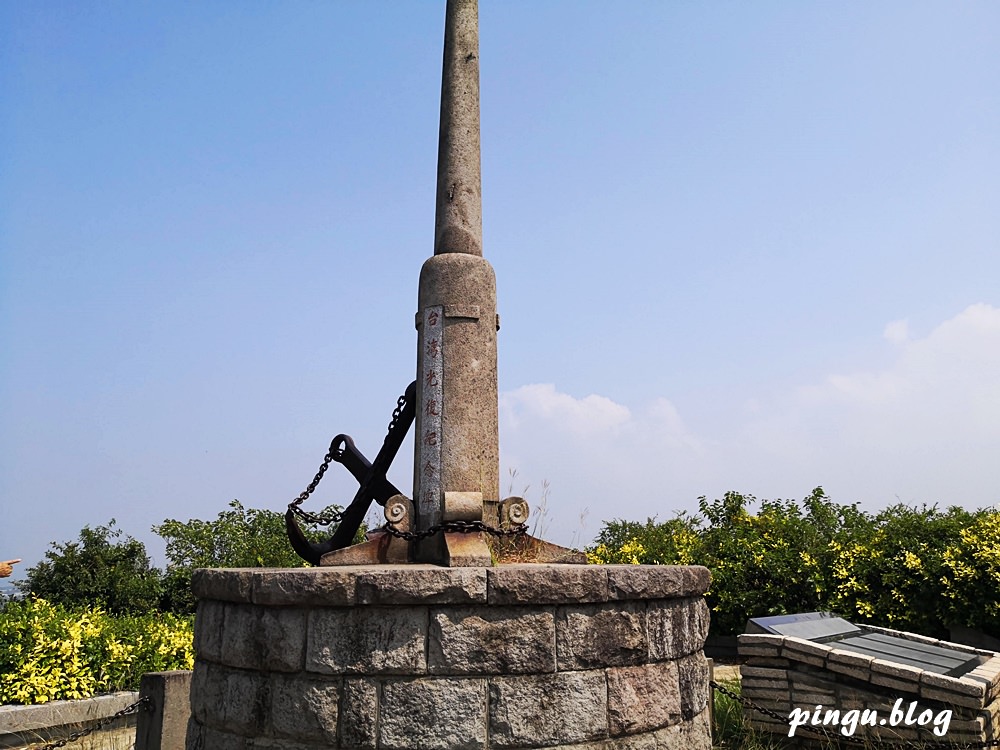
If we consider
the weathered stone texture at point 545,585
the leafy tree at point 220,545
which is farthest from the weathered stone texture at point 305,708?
the leafy tree at point 220,545

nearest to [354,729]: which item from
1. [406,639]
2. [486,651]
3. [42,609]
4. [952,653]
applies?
[406,639]

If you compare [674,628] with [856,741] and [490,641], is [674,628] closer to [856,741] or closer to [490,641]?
[490,641]

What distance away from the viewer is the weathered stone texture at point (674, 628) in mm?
3969

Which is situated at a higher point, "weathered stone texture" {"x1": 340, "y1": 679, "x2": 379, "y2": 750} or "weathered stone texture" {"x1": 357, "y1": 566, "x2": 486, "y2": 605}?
"weathered stone texture" {"x1": 357, "y1": 566, "x2": 486, "y2": 605}

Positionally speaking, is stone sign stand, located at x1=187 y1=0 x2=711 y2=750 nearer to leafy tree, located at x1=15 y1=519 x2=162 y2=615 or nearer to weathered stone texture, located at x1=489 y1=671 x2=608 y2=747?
weathered stone texture, located at x1=489 y1=671 x2=608 y2=747

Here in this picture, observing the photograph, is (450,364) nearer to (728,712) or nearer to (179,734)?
(179,734)

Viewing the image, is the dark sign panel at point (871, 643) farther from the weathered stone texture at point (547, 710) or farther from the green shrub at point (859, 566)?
the weathered stone texture at point (547, 710)

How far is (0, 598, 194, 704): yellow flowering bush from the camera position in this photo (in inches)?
239

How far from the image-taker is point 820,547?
941 cm

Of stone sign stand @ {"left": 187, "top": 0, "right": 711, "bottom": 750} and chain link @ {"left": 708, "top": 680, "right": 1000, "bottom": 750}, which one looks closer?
stone sign stand @ {"left": 187, "top": 0, "right": 711, "bottom": 750}

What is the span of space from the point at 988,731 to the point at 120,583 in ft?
30.1

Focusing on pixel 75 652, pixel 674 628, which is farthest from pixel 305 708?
pixel 75 652

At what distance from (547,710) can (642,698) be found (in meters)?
0.53

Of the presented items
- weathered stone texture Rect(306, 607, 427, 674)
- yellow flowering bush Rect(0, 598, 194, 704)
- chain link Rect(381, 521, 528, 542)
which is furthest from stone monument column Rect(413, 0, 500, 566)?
yellow flowering bush Rect(0, 598, 194, 704)
